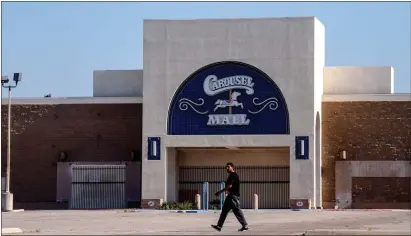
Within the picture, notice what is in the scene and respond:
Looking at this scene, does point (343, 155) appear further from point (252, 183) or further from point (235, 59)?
point (235, 59)

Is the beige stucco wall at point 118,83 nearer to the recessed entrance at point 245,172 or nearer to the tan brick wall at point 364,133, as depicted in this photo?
the recessed entrance at point 245,172

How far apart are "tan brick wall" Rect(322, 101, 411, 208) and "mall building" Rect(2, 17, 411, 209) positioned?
5cm

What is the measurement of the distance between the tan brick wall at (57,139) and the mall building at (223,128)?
0.16 feet

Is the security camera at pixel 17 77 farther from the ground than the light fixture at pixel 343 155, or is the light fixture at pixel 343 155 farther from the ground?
the security camera at pixel 17 77

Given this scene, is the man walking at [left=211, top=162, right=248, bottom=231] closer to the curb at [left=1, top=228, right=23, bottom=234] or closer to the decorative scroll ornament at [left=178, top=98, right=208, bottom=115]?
the curb at [left=1, top=228, right=23, bottom=234]

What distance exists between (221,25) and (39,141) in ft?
35.8

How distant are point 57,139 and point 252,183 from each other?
976 cm

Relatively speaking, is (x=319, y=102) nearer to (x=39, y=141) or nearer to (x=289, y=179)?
(x=289, y=179)

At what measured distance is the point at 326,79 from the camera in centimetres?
4706

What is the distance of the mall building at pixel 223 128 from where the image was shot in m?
43.7

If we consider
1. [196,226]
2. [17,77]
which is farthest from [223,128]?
[196,226]

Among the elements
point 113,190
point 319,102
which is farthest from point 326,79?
point 113,190

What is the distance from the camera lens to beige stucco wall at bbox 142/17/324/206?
43469 mm

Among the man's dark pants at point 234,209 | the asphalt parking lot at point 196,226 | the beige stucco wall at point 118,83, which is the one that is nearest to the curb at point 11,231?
the asphalt parking lot at point 196,226
